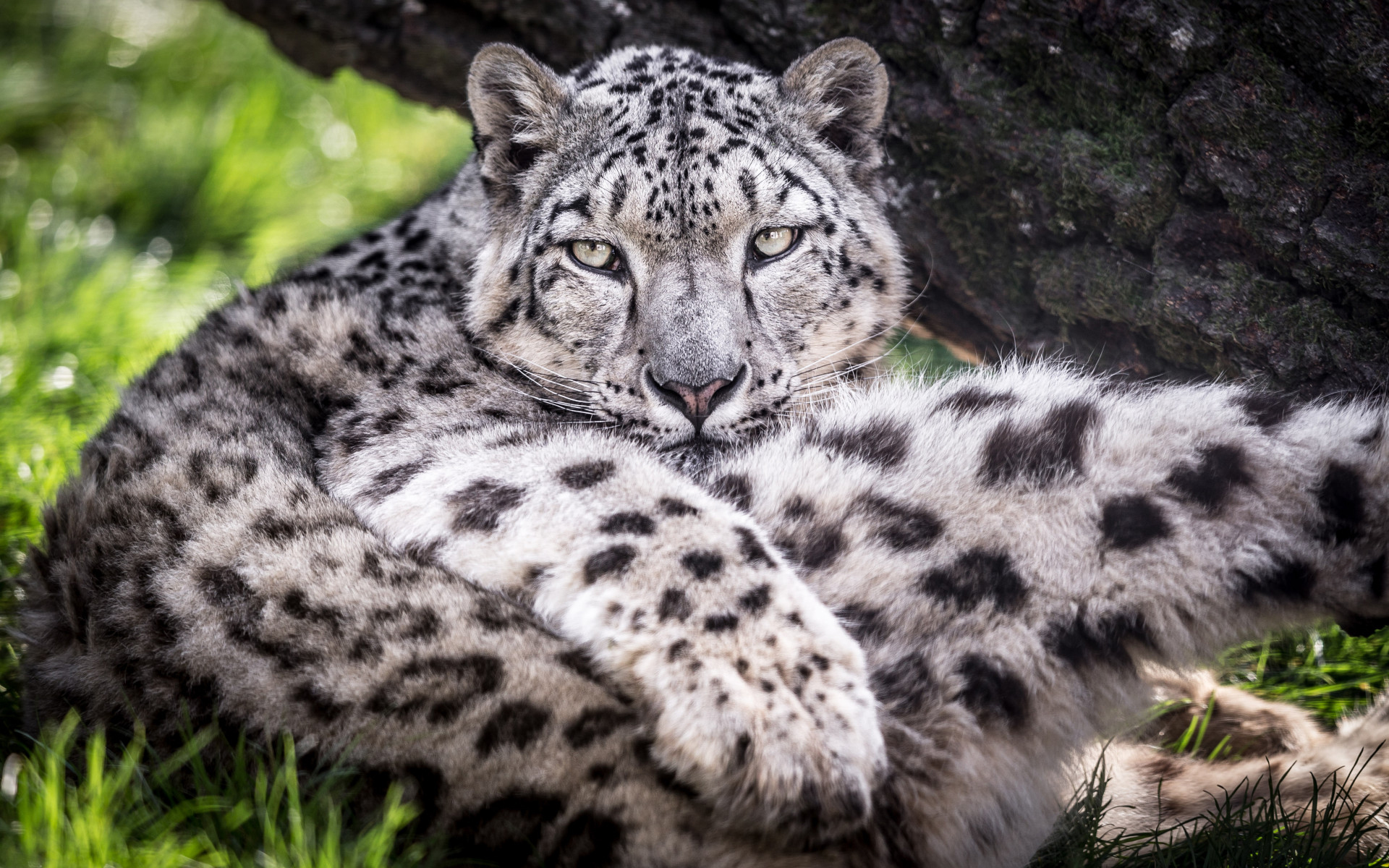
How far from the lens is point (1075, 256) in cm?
396

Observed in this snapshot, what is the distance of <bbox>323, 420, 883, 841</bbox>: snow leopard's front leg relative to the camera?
233cm

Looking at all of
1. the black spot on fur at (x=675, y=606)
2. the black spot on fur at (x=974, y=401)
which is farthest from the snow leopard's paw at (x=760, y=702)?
the black spot on fur at (x=974, y=401)

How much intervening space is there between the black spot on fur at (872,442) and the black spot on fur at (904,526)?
0.49ft

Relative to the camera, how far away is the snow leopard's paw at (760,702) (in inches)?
91.0

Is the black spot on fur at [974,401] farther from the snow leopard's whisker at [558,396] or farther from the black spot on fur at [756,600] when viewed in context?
the snow leopard's whisker at [558,396]

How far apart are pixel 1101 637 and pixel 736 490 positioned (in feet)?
3.28

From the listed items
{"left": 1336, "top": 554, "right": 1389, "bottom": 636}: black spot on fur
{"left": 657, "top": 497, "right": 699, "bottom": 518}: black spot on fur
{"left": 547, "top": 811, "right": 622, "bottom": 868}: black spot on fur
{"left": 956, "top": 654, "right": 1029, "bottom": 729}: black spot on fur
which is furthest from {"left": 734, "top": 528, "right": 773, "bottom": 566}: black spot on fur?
{"left": 1336, "top": 554, "right": 1389, "bottom": 636}: black spot on fur

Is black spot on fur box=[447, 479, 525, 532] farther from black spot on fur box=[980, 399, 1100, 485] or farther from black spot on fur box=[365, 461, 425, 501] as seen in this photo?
black spot on fur box=[980, 399, 1100, 485]

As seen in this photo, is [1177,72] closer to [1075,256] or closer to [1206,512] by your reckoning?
[1075,256]

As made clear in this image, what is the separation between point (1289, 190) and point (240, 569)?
3145 millimetres

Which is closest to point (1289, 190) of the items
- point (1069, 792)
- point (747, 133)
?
point (747, 133)

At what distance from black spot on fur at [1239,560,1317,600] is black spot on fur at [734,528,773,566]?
1098 millimetres

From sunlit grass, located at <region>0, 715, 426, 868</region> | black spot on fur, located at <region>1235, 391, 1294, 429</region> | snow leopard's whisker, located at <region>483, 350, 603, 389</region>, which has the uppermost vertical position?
black spot on fur, located at <region>1235, 391, 1294, 429</region>

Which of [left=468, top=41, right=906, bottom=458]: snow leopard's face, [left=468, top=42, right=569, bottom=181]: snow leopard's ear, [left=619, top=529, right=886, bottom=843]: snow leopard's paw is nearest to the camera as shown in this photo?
[left=619, top=529, right=886, bottom=843]: snow leopard's paw
